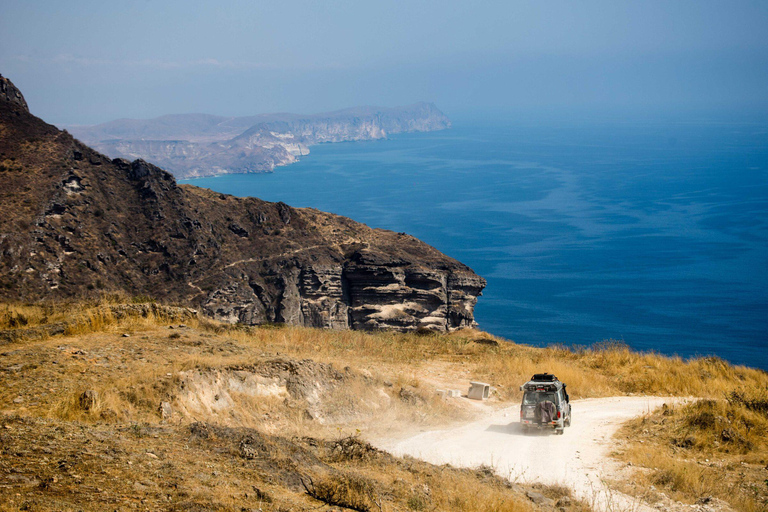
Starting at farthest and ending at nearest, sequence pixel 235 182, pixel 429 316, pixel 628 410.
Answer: pixel 235 182
pixel 429 316
pixel 628 410

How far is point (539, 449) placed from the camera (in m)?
10.9

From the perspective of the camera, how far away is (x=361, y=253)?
48562 mm

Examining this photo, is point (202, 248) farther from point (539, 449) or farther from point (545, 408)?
point (539, 449)

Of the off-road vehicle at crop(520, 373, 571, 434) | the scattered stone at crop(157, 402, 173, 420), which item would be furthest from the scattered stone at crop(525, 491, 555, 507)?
the scattered stone at crop(157, 402, 173, 420)

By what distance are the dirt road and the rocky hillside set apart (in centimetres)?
3177

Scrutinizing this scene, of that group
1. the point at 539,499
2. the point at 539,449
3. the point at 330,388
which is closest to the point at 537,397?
the point at 539,449

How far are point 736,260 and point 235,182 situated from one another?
158775mm

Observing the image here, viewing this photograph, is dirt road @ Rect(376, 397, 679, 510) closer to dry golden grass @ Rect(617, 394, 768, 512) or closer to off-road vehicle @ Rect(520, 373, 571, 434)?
off-road vehicle @ Rect(520, 373, 571, 434)

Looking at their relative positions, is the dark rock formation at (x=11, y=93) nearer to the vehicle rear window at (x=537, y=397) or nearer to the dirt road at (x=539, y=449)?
the dirt road at (x=539, y=449)

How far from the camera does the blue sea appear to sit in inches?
2687

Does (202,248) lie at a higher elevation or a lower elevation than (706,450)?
lower

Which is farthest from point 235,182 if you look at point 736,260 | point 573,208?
point 736,260

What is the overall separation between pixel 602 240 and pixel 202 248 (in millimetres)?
83696

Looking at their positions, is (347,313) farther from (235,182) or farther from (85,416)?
(235,182)
